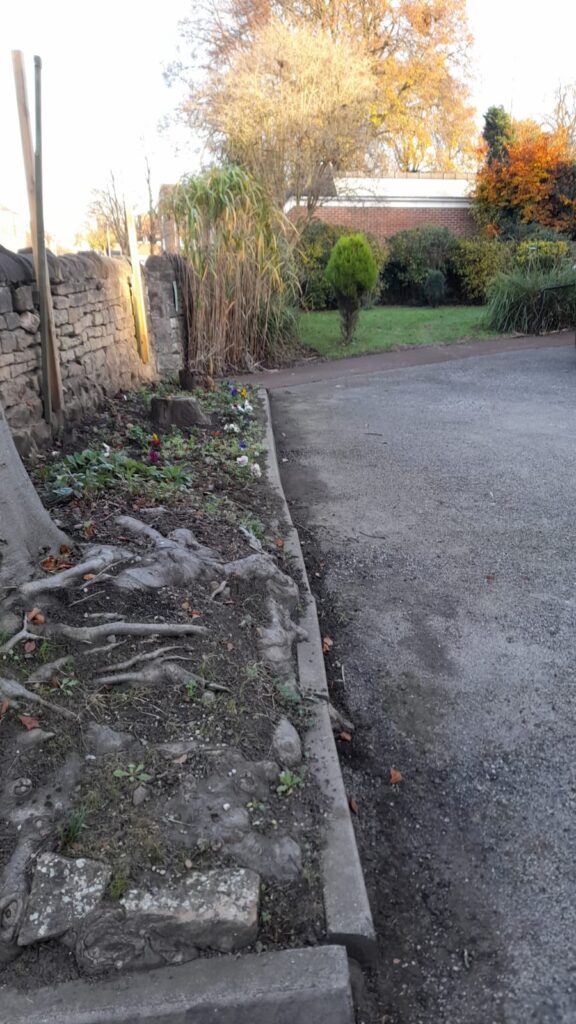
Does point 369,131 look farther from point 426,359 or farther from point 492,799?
point 492,799

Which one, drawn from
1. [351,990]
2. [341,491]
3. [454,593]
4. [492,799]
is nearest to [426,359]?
[341,491]

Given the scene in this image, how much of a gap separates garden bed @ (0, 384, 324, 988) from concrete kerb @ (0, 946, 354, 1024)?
0.05 meters

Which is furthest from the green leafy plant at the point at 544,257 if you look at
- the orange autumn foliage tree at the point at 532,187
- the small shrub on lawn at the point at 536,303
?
the orange autumn foliage tree at the point at 532,187

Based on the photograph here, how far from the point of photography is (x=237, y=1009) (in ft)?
5.79

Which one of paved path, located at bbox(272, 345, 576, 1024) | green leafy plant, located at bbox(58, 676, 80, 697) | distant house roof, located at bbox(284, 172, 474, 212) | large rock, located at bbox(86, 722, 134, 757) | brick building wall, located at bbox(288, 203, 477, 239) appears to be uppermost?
distant house roof, located at bbox(284, 172, 474, 212)

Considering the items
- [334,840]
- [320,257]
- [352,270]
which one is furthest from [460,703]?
[320,257]

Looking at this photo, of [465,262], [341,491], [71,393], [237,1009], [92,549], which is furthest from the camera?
[465,262]

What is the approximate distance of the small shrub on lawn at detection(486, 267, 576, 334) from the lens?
14578 mm

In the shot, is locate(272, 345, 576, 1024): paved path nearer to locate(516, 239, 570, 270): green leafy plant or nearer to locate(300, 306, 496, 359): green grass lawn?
locate(300, 306, 496, 359): green grass lawn

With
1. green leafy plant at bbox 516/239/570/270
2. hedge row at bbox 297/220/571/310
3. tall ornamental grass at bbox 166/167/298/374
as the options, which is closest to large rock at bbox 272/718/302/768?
A: tall ornamental grass at bbox 166/167/298/374

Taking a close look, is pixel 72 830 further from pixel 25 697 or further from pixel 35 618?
Result: pixel 35 618

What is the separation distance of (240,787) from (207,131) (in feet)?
66.3

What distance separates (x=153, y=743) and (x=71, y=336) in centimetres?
503

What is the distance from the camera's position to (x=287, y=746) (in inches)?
99.6
